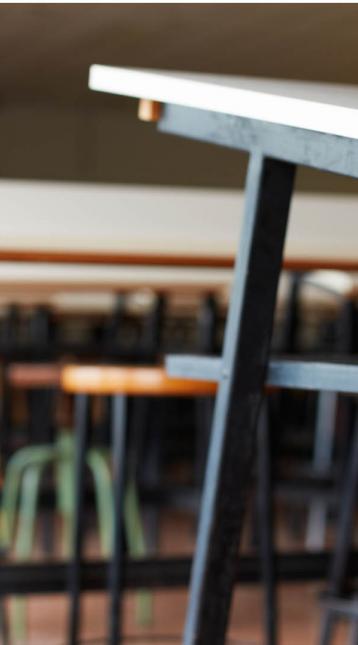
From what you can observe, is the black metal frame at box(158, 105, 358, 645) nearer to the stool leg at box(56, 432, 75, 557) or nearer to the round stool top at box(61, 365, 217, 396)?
the round stool top at box(61, 365, 217, 396)

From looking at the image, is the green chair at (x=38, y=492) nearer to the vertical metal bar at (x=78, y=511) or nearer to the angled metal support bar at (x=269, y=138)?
the vertical metal bar at (x=78, y=511)

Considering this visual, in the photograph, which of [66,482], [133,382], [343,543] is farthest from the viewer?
[66,482]

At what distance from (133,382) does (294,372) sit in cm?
58

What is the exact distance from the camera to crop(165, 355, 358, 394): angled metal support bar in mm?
985

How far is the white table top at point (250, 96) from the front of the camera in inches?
33.3

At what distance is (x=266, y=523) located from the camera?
188cm

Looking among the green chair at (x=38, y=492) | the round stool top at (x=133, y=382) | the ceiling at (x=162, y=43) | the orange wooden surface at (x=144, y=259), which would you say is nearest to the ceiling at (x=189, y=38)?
the ceiling at (x=162, y=43)

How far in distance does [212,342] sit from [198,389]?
1.12 meters

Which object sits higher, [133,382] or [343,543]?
[133,382]

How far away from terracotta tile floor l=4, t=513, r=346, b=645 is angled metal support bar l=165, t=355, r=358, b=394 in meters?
1.17

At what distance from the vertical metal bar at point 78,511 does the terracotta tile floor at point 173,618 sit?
0.36 metres

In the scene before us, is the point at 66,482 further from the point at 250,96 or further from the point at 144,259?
the point at 250,96

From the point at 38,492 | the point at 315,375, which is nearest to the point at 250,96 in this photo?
the point at 315,375

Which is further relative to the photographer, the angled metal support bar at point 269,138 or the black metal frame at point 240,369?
the black metal frame at point 240,369
